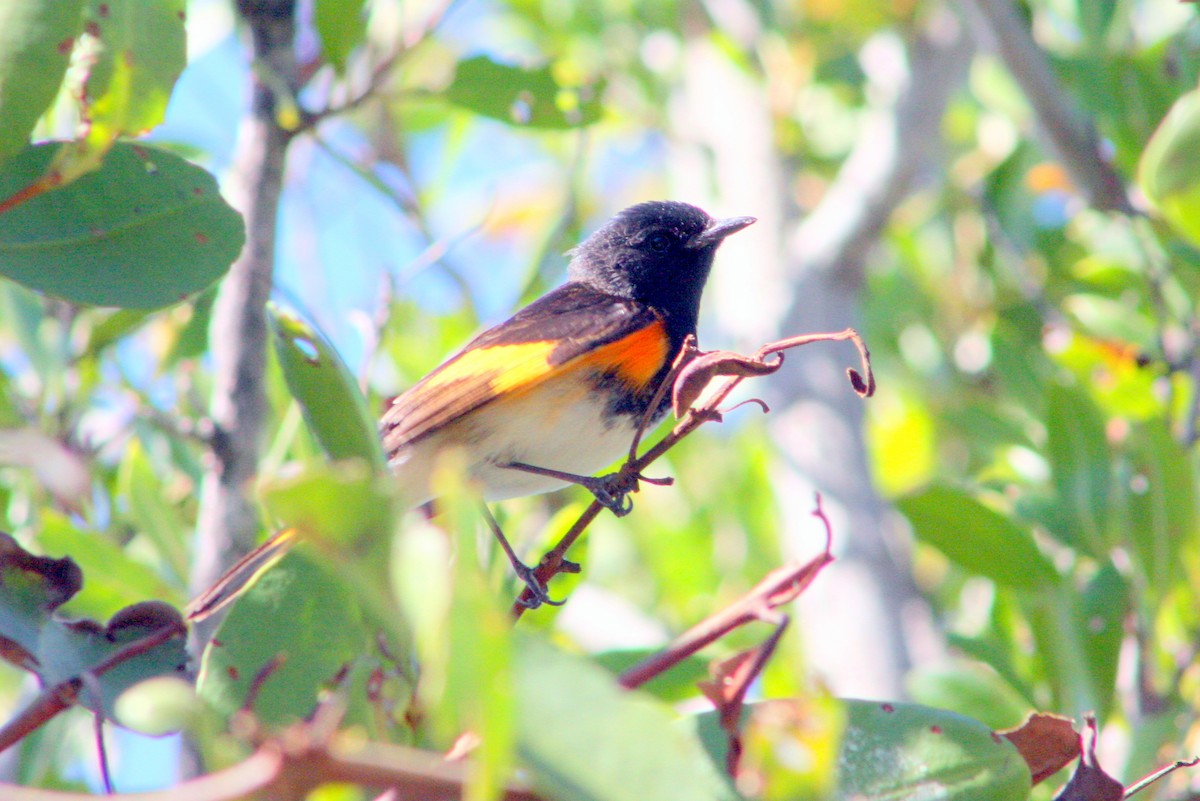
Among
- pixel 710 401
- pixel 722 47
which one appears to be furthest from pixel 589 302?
pixel 722 47

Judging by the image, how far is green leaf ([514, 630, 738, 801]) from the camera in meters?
0.88

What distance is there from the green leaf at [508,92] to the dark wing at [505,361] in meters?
0.47

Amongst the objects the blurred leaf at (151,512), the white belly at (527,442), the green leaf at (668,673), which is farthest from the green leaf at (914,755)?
the blurred leaf at (151,512)

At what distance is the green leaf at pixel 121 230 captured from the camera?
152cm

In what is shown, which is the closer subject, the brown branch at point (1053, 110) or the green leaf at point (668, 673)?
the green leaf at point (668, 673)

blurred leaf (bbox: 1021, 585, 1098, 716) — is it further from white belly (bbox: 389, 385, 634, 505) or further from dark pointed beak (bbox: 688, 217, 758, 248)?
dark pointed beak (bbox: 688, 217, 758, 248)

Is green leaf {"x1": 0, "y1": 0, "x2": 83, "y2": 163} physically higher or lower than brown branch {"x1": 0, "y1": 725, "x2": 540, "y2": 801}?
higher

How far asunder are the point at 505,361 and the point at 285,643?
1.37m

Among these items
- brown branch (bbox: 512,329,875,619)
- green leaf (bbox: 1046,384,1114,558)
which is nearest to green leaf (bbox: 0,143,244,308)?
brown branch (bbox: 512,329,875,619)

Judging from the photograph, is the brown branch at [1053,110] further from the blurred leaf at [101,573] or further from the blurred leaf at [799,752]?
the blurred leaf at [799,752]

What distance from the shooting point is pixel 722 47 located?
16.3 feet

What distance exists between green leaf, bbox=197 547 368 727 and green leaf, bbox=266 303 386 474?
13 cm

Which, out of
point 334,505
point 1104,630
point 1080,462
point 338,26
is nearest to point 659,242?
point 338,26

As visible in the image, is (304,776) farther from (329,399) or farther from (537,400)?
(537,400)
